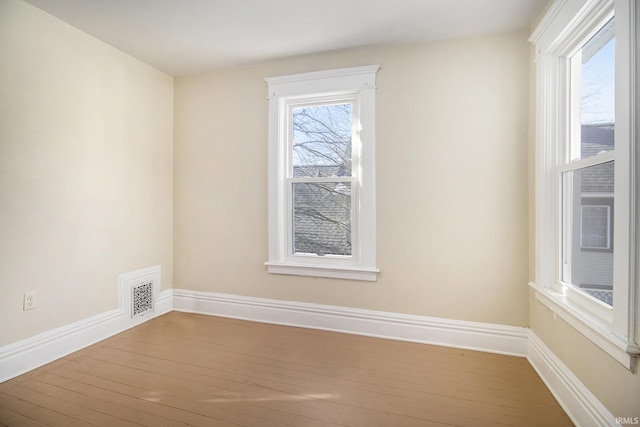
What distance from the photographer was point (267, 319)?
10.5ft

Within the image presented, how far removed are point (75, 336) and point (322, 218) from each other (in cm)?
228

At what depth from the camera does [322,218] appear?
3141 millimetres

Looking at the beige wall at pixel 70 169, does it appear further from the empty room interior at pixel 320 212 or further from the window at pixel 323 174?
the window at pixel 323 174

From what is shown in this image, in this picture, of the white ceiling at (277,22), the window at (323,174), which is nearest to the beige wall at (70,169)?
the white ceiling at (277,22)

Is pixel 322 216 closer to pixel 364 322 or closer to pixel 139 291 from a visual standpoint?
pixel 364 322

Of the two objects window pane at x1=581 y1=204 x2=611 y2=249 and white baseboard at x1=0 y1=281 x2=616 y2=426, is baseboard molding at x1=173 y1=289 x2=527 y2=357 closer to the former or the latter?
white baseboard at x1=0 y1=281 x2=616 y2=426

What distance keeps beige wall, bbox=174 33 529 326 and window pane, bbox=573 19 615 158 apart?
2.06 feet

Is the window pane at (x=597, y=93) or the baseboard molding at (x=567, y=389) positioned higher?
the window pane at (x=597, y=93)

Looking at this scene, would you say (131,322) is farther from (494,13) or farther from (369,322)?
(494,13)

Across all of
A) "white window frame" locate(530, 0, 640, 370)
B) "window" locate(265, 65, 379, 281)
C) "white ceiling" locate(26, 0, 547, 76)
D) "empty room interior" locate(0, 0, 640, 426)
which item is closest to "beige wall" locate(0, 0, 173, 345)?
"empty room interior" locate(0, 0, 640, 426)

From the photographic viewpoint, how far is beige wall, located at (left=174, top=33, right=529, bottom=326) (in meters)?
2.55

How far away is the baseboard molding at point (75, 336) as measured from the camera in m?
2.20

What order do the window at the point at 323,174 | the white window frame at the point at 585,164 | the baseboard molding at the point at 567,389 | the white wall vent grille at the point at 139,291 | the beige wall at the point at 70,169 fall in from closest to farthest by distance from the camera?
the white window frame at the point at 585,164 → the baseboard molding at the point at 567,389 → the beige wall at the point at 70,169 → the window at the point at 323,174 → the white wall vent grille at the point at 139,291

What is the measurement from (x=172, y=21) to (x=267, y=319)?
8.89 feet
